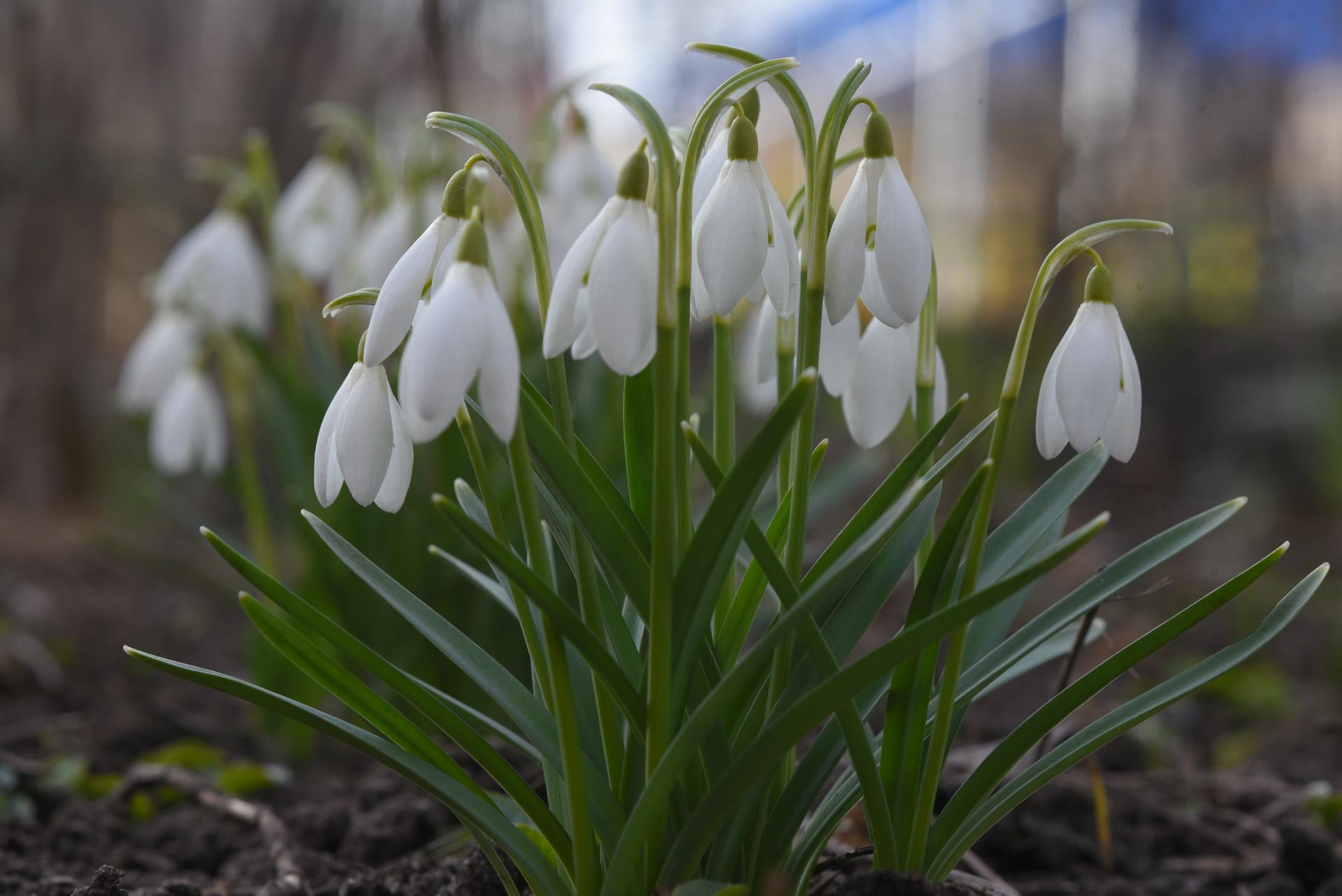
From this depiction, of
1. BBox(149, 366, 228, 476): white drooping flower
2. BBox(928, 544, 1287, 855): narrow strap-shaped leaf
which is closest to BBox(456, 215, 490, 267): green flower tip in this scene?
BBox(928, 544, 1287, 855): narrow strap-shaped leaf

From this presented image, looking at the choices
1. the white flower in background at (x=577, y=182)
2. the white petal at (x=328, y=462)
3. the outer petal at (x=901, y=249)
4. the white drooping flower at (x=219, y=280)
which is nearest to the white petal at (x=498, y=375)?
the white petal at (x=328, y=462)

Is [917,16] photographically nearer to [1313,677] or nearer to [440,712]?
[1313,677]

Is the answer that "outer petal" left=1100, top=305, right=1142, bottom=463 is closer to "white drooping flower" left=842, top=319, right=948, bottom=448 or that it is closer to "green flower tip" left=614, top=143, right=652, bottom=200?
"white drooping flower" left=842, top=319, right=948, bottom=448

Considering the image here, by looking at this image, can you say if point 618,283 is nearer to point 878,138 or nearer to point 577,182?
point 878,138

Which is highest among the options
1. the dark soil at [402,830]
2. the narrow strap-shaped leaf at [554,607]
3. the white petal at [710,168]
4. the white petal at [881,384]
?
the white petal at [710,168]

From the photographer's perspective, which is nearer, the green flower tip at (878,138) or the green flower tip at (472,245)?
the green flower tip at (472,245)

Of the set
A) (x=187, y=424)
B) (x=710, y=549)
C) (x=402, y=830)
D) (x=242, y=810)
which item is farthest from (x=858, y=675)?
(x=187, y=424)

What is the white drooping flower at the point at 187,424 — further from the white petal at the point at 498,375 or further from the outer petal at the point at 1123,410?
the outer petal at the point at 1123,410
